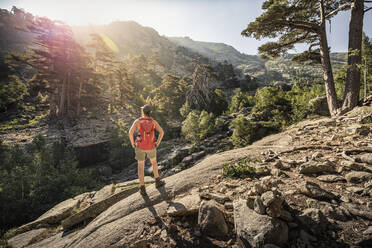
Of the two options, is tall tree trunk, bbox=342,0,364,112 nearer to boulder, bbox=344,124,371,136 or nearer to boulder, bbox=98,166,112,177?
boulder, bbox=344,124,371,136

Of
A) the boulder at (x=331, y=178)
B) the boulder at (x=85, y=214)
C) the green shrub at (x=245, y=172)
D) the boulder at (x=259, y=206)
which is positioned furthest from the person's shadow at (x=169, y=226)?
the boulder at (x=331, y=178)

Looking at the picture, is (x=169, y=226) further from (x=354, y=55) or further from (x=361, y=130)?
(x=354, y=55)

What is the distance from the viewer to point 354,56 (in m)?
7.91

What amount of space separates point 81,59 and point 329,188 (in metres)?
33.0

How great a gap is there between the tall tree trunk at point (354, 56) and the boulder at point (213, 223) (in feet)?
31.0

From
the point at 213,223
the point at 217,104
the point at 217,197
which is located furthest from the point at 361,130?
the point at 217,104

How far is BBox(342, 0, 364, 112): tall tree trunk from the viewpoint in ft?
25.3

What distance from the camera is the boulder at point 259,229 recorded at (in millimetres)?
1855

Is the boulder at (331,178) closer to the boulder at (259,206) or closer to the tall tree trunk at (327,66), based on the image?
the boulder at (259,206)

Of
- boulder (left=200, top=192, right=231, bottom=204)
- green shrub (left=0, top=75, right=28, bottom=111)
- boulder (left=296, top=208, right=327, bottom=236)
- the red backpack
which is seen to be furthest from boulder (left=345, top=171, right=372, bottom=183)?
green shrub (left=0, top=75, right=28, bottom=111)

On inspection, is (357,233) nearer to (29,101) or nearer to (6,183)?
(6,183)

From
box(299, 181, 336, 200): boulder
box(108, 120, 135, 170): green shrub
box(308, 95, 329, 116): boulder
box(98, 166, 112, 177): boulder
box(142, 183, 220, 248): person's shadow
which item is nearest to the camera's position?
box(142, 183, 220, 248): person's shadow

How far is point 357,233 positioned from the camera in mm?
1798

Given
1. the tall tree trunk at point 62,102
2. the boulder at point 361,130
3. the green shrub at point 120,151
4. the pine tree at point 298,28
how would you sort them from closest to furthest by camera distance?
1. the boulder at point 361,130
2. the pine tree at point 298,28
3. the green shrub at point 120,151
4. the tall tree trunk at point 62,102
